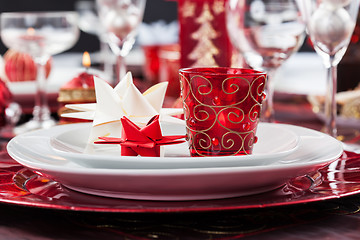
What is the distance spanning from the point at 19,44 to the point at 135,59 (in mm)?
1157

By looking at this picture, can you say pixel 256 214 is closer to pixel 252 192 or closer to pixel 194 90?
pixel 252 192

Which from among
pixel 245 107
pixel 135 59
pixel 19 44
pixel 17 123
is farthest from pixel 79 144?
pixel 135 59

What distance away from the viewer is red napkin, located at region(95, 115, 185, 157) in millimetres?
468

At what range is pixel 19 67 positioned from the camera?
4.00 ft

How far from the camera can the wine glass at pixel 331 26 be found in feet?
2.23

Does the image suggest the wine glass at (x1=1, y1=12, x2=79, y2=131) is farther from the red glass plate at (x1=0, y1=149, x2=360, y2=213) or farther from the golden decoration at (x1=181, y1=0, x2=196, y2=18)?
the red glass plate at (x1=0, y1=149, x2=360, y2=213)

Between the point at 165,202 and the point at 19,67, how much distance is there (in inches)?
36.0

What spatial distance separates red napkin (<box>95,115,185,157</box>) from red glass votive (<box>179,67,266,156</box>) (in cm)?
2

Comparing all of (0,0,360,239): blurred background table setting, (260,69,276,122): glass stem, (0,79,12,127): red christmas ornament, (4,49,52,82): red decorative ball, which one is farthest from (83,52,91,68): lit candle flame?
(4,49,52,82): red decorative ball

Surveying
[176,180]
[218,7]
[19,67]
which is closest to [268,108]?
[218,7]

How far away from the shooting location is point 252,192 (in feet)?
1.31

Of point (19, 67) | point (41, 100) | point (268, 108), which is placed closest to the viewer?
point (268, 108)

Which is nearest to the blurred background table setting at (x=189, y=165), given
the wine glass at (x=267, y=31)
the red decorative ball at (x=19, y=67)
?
the wine glass at (x=267, y=31)

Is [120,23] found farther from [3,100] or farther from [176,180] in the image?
[176,180]
